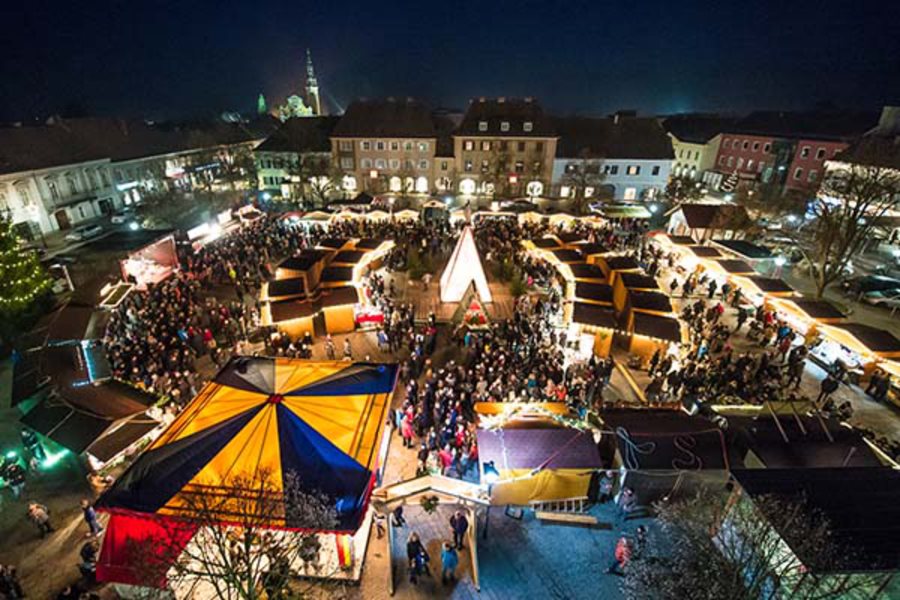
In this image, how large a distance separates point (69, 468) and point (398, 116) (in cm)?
3855

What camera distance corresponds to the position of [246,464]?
829cm

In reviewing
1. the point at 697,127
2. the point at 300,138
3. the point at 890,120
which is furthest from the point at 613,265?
the point at 697,127

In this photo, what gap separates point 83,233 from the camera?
31.5 m

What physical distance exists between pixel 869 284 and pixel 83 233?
53585mm

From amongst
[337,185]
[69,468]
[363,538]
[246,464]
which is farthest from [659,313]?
[337,185]

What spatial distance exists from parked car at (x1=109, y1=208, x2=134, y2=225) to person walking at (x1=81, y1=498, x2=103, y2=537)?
35314 millimetres

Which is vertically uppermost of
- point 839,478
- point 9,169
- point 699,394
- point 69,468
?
point 9,169

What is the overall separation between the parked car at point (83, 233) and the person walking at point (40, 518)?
2991 cm

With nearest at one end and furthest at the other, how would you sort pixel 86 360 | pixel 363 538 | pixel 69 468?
pixel 363 538
pixel 69 468
pixel 86 360

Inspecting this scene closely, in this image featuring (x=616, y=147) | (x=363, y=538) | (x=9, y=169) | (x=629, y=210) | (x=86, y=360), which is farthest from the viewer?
(x=616, y=147)

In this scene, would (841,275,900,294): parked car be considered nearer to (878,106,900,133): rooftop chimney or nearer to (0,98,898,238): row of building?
(0,98,898,238): row of building

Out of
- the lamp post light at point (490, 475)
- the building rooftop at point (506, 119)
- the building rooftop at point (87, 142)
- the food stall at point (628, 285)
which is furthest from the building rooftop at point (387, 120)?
the lamp post light at point (490, 475)

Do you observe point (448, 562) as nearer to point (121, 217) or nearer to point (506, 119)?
point (506, 119)

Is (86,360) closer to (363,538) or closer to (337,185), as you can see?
(363,538)
